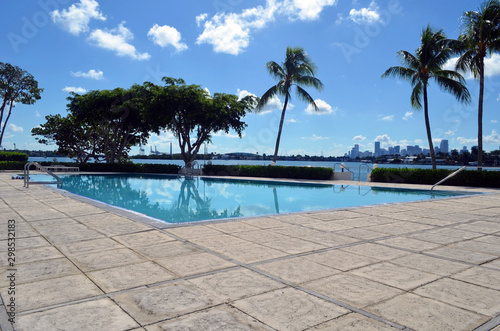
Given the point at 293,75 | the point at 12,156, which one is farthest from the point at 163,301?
the point at 12,156

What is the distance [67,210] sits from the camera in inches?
334

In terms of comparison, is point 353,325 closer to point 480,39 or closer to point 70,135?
point 480,39

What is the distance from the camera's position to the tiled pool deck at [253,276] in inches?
113

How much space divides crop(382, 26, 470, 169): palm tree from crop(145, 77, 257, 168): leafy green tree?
11.7 meters

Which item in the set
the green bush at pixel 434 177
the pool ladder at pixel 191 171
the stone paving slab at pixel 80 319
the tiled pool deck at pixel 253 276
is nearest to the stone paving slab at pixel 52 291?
the tiled pool deck at pixel 253 276

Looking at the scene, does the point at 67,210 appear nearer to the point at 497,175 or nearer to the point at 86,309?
the point at 86,309

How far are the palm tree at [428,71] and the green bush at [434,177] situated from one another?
106 inches

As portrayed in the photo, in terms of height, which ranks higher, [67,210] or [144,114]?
[144,114]

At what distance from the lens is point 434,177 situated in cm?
1872

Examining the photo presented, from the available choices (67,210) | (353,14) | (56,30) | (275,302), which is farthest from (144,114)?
(275,302)

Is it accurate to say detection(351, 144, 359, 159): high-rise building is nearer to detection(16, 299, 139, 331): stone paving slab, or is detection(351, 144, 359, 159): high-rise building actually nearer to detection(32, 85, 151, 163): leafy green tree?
detection(32, 85, 151, 163): leafy green tree

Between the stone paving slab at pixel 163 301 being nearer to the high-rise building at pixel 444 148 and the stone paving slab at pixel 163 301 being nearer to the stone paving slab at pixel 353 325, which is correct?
the stone paving slab at pixel 353 325

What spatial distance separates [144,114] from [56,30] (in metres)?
11.0

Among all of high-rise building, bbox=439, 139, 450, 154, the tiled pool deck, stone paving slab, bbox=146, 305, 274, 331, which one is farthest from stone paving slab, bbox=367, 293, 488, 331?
high-rise building, bbox=439, 139, 450, 154
